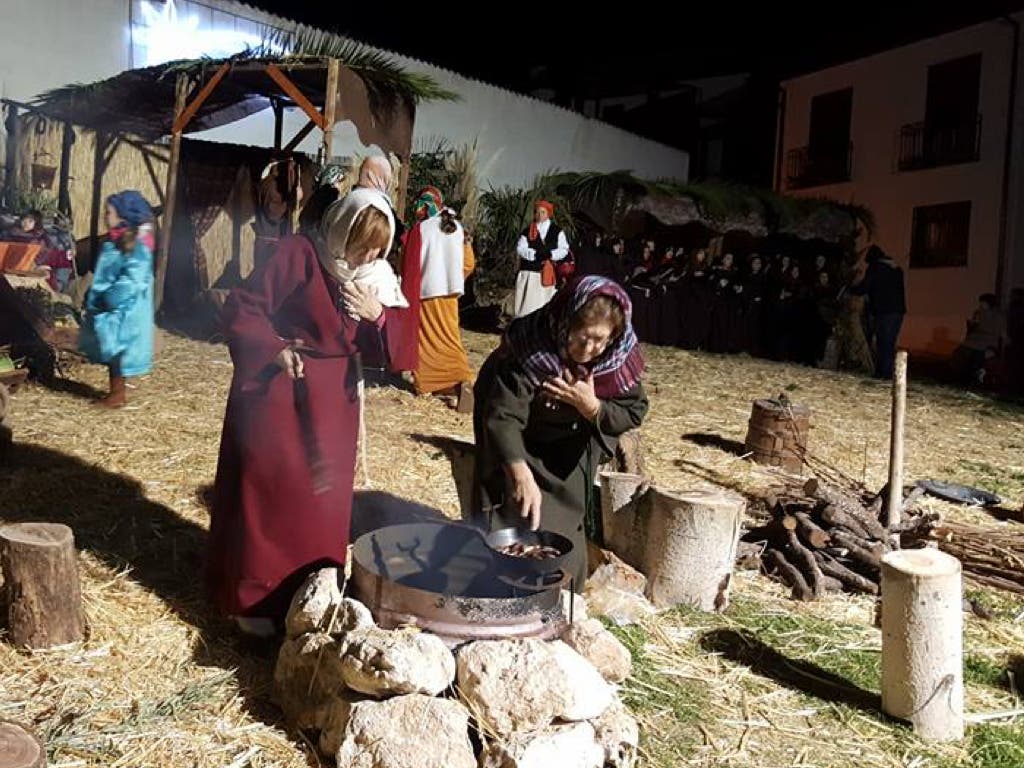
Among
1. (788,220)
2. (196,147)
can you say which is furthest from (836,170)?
(196,147)

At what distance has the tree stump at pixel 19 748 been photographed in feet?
8.70

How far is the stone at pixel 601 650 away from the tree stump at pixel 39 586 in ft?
6.38

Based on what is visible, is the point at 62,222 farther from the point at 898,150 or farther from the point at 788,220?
the point at 898,150

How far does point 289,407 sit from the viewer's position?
153 inches

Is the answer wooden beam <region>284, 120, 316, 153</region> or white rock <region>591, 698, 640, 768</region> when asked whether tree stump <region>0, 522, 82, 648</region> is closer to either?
white rock <region>591, 698, 640, 768</region>

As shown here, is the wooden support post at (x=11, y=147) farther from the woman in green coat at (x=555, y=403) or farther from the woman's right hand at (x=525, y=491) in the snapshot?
the woman's right hand at (x=525, y=491)

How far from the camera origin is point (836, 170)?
23.6 meters

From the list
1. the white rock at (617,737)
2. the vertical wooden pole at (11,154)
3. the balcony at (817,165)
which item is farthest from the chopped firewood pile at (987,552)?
the balcony at (817,165)

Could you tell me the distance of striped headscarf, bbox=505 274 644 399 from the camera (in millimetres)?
3961

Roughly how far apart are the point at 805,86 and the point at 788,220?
361 inches

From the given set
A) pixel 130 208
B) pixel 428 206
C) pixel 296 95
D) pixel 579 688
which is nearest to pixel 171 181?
pixel 296 95

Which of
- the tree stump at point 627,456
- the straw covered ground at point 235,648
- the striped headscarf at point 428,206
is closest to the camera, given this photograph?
the straw covered ground at point 235,648

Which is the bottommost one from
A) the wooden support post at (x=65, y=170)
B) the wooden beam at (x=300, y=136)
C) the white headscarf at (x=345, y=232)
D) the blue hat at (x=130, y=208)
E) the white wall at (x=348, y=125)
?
the white headscarf at (x=345, y=232)

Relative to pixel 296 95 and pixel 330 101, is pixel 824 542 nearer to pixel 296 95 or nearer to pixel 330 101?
pixel 330 101
